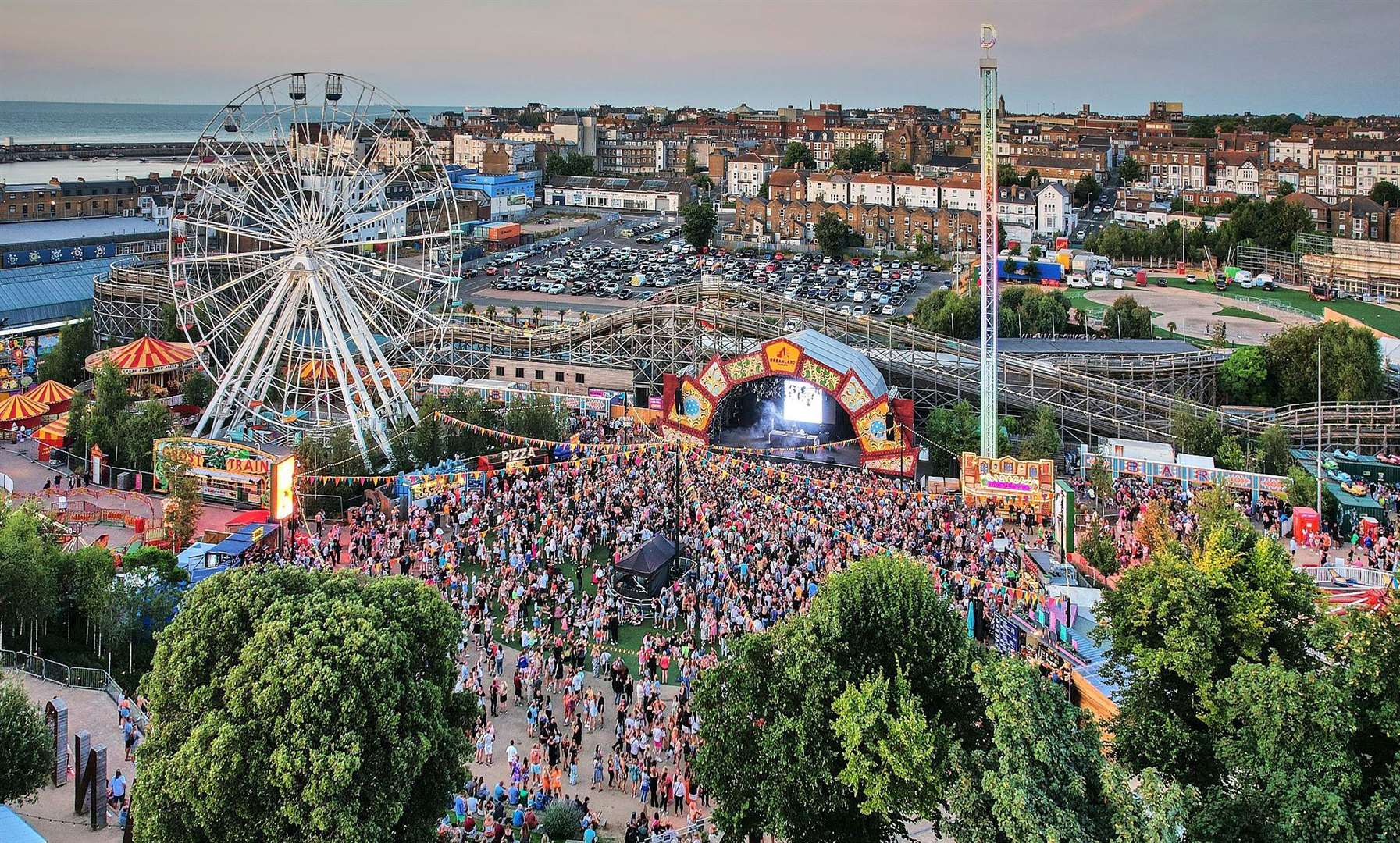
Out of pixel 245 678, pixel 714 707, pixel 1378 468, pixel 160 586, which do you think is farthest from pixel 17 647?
pixel 1378 468

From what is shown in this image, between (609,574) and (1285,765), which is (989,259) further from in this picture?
(1285,765)

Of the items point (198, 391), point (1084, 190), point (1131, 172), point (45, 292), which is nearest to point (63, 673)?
point (198, 391)

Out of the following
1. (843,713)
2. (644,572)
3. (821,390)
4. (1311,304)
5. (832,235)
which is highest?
(832,235)

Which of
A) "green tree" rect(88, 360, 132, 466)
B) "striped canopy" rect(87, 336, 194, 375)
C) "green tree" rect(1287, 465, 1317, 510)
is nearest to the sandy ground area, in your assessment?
"green tree" rect(1287, 465, 1317, 510)

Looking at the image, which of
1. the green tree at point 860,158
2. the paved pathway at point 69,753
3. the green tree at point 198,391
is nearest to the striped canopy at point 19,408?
the green tree at point 198,391

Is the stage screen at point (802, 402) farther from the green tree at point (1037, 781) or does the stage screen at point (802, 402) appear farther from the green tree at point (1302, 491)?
the green tree at point (1037, 781)

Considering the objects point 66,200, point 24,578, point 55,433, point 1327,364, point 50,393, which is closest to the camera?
point 24,578
